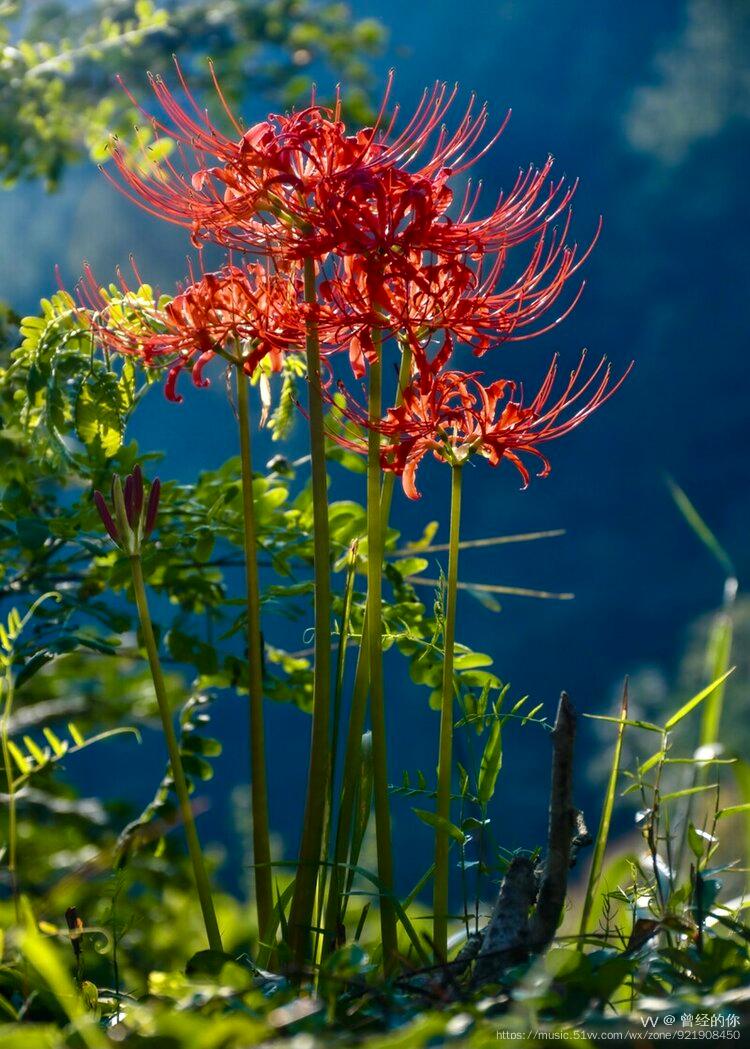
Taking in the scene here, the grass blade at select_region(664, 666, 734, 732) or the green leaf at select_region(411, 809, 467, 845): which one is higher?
the grass blade at select_region(664, 666, 734, 732)

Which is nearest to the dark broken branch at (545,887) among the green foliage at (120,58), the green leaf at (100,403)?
the green leaf at (100,403)

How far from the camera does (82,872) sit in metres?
0.55

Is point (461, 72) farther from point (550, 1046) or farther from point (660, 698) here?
point (550, 1046)

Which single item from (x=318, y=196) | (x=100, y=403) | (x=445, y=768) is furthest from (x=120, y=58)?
(x=445, y=768)

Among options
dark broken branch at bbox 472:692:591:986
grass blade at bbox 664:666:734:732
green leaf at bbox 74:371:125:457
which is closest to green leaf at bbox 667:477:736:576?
grass blade at bbox 664:666:734:732

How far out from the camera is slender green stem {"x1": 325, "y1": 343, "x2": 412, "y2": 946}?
0.73 metres

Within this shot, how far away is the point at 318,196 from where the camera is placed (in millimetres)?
728

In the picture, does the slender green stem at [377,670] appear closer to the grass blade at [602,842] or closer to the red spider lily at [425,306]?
the red spider lily at [425,306]

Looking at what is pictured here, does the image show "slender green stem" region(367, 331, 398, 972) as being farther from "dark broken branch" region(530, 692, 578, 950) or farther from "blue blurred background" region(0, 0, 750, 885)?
"blue blurred background" region(0, 0, 750, 885)

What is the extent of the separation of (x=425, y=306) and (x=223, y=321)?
15 cm

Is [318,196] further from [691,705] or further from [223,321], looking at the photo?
[691,705]

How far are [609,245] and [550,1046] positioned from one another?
8888 millimetres

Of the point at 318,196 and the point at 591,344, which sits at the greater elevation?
the point at 591,344

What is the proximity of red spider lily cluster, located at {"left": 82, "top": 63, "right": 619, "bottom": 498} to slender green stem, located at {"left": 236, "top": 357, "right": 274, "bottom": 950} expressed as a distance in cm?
6
